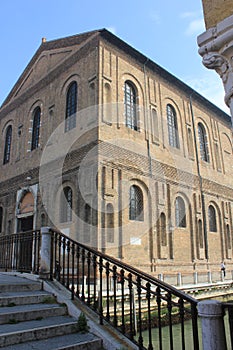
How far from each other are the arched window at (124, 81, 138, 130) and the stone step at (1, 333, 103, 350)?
11379 millimetres

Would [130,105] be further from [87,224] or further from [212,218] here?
[212,218]

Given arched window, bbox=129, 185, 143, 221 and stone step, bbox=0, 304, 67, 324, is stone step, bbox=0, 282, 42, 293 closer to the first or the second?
stone step, bbox=0, 304, 67, 324

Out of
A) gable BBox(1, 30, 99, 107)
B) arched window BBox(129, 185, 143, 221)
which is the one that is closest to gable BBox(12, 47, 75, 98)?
gable BBox(1, 30, 99, 107)

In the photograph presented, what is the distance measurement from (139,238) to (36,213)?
201 inches

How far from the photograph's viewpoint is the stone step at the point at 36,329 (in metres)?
4.04

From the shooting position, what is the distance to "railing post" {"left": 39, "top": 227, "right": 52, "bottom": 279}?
6466 millimetres

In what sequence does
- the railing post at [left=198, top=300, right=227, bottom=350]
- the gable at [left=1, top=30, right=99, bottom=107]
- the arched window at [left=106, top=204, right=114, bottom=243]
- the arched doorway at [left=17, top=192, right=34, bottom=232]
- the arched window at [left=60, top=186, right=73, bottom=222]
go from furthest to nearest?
the gable at [left=1, top=30, right=99, bottom=107]
the arched doorway at [left=17, top=192, right=34, bottom=232]
the arched window at [left=60, top=186, right=73, bottom=222]
the arched window at [left=106, top=204, right=114, bottom=243]
the railing post at [left=198, top=300, right=227, bottom=350]

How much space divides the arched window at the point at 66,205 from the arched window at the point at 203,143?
9.84 m

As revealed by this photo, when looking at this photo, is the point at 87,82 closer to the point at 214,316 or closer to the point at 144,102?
the point at 144,102

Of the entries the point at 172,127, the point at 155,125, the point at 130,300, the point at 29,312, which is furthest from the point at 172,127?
the point at 130,300

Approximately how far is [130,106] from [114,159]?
11.9 feet

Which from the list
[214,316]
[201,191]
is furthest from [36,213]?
[214,316]

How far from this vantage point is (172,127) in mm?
18188

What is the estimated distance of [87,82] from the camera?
14500 mm
